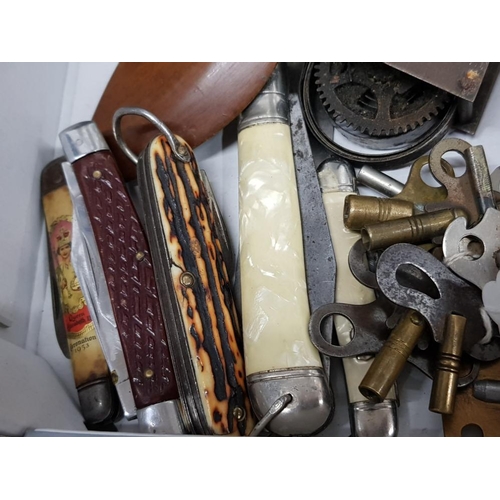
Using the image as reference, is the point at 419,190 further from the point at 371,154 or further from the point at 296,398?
the point at 296,398

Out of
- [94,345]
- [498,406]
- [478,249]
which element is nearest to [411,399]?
[498,406]

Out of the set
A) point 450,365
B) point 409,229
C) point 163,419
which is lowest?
point 163,419

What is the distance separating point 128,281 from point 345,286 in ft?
1.00

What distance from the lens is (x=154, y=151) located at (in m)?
0.80

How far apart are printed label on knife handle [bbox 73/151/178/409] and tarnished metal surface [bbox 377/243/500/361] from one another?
0.31 m

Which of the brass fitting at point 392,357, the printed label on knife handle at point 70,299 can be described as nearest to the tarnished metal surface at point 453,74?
the brass fitting at point 392,357

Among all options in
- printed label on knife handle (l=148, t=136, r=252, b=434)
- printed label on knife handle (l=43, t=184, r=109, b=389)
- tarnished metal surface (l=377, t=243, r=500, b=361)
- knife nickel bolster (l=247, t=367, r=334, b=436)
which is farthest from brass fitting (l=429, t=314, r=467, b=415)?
printed label on knife handle (l=43, t=184, r=109, b=389)

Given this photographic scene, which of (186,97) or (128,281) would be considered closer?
(128,281)

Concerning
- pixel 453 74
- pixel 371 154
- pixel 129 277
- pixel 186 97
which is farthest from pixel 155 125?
pixel 453 74

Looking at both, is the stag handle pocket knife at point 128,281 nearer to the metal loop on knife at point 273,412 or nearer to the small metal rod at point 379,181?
the metal loop on knife at point 273,412

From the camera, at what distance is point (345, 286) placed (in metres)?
0.80

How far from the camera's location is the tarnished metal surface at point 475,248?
687mm

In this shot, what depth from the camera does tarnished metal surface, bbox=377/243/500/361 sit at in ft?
2.22

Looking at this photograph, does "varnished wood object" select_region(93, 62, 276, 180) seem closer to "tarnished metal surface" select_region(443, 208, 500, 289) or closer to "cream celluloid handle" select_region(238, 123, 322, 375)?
"cream celluloid handle" select_region(238, 123, 322, 375)
